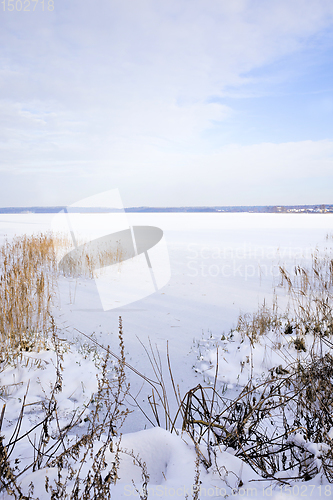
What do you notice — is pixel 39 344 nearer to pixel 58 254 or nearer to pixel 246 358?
pixel 246 358

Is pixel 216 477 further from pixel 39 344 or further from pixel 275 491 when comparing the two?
pixel 39 344

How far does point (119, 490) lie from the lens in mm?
1091

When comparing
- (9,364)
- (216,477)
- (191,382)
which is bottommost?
(191,382)

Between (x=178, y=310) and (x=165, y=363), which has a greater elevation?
(x=178, y=310)

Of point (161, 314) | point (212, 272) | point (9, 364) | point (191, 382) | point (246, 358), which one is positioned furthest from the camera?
point (212, 272)

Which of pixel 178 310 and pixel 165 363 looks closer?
pixel 165 363

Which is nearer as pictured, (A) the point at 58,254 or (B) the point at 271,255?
(A) the point at 58,254

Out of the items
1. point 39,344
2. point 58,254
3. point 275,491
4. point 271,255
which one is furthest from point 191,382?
point 271,255

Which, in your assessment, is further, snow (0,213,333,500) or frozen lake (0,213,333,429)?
frozen lake (0,213,333,429)

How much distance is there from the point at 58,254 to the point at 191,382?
709 cm

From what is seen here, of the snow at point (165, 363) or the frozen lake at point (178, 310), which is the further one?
the frozen lake at point (178, 310)

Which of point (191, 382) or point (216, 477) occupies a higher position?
point (216, 477)

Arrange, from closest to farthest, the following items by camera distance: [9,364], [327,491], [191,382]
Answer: [327,491], [9,364], [191,382]

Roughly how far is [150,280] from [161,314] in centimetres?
220
